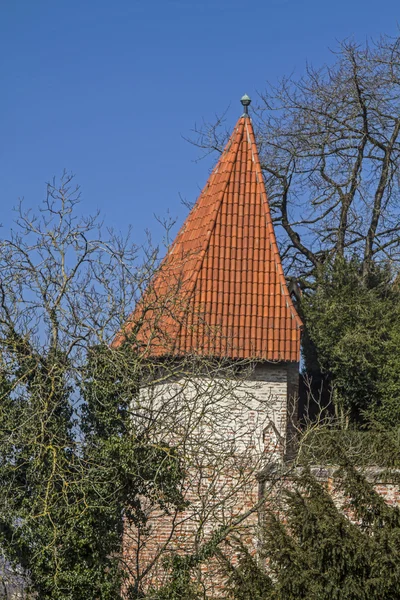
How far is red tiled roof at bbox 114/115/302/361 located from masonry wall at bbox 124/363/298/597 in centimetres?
59

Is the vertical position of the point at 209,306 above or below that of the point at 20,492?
above

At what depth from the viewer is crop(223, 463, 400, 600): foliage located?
11.2 meters

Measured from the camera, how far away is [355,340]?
699 inches

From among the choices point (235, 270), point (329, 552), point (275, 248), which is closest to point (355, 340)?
point (275, 248)

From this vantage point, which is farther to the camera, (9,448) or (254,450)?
(254,450)

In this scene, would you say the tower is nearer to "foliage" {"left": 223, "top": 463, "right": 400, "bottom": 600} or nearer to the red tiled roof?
the red tiled roof

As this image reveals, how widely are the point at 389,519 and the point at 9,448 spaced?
4466 millimetres

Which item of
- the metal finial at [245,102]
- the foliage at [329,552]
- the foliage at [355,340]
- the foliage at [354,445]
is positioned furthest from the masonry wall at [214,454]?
the metal finial at [245,102]

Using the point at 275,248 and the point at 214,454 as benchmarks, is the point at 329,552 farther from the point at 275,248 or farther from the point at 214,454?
the point at 275,248

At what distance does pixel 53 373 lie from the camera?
40.5 feet

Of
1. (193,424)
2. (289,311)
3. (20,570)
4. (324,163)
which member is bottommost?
(20,570)

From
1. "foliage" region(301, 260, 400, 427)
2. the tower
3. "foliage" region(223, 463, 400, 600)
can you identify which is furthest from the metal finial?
"foliage" region(223, 463, 400, 600)

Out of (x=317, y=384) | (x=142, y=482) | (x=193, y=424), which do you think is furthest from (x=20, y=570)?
(x=317, y=384)

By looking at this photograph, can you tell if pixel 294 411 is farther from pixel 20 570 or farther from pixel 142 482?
pixel 20 570
